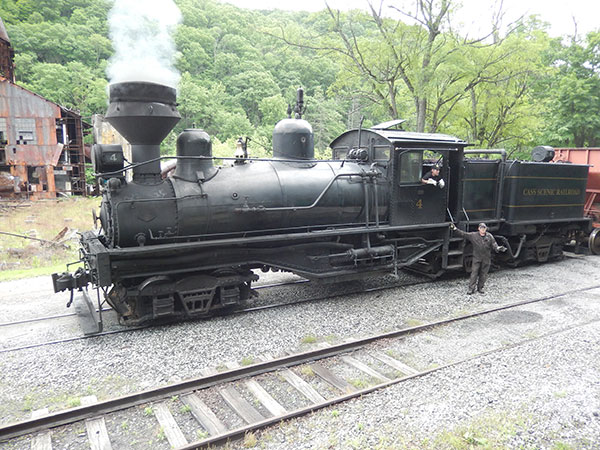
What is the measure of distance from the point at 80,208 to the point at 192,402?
2194 cm

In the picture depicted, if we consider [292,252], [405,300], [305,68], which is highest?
[305,68]

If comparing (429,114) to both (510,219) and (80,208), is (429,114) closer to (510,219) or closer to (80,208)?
(510,219)

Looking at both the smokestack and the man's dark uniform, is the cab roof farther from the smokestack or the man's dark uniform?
the smokestack

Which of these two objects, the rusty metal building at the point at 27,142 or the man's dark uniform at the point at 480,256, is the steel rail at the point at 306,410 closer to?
the man's dark uniform at the point at 480,256

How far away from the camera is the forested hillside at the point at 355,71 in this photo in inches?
594

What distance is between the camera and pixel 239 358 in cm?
591

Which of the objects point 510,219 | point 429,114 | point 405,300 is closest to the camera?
point 405,300

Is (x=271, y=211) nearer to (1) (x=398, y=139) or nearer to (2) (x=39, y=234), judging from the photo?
(1) (x=398, y=139)

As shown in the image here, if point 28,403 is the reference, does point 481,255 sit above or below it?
above

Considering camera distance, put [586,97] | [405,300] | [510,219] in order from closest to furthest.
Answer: [405,300] → [510,219] → [586,97]

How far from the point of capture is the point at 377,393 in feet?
16.5

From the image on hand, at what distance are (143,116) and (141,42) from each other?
124 centimetres

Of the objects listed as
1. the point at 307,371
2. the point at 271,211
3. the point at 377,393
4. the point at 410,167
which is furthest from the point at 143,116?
the point at 410,167

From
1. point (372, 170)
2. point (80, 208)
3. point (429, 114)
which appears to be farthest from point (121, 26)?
point (80, 208)
